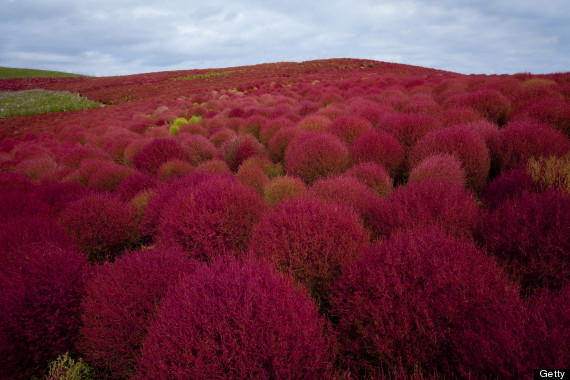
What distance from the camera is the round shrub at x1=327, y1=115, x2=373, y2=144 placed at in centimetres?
595

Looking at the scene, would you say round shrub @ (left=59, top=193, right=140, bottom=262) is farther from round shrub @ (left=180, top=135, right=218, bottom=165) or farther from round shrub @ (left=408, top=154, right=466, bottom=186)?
round shrub @ (left=408, top=154, right=466, bottom=186)

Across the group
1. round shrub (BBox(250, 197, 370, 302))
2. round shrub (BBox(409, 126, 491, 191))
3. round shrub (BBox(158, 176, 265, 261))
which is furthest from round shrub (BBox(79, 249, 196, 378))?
round shrub (BBox(409, 126, 491, 191))

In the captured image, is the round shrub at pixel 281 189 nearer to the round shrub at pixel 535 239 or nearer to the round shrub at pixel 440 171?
the round shrub at pixel 440 171

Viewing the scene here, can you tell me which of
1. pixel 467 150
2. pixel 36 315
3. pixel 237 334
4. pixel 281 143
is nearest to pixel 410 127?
pixel 467 150

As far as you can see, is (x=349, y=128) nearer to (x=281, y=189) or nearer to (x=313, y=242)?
(x=281, y=189)

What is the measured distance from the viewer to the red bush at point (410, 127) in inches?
209

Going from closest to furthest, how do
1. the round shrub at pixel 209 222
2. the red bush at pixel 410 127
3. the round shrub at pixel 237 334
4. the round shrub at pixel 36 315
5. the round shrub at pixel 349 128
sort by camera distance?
the round shrub at pixel 237 334 < the round shrub at pixel 36 315 < the round shrub at pixel 209 222 < the red bush at pixel 410 127 < the round shrub at pixel 349 128

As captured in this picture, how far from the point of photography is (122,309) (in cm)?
205

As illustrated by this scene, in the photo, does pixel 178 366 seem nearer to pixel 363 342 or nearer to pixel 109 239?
pixel 363 342

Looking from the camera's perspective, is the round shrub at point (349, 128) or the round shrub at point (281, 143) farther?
the round shrub at point (281, 143)

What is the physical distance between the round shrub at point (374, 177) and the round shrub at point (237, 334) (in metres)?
2.62

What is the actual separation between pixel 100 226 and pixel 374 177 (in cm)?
387

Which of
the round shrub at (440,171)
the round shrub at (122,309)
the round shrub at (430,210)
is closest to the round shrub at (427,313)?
the round shrub at (430,210)

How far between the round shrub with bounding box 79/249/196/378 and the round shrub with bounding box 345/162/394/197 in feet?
8.84
